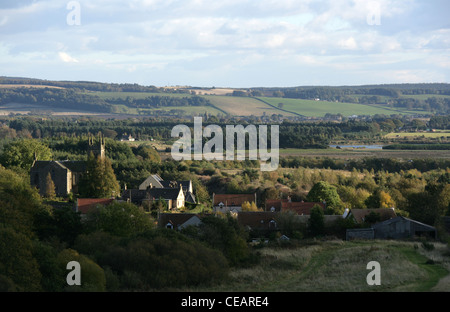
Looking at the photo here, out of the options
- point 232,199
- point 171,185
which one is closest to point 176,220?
point 232,199

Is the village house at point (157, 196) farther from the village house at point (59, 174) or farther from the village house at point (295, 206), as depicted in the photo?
the village house at point (295, 206)

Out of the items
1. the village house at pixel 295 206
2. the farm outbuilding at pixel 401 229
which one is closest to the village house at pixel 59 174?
the village house at pixel 295 206

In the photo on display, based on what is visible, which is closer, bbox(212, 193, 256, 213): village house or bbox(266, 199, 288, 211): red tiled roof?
bbox(266, 199, 288, 211): red tiled roof

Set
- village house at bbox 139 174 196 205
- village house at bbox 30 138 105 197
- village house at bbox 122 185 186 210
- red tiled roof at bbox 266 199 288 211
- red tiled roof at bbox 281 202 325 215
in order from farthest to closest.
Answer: village house at bbox 30 138 105 197 → village house at bbox 139 174 196 205 → village house at bbox 122 185 186 210 → red tiled roof at bbox 266 199 288 211 → red tiled roof at bbox 281 202 325 215

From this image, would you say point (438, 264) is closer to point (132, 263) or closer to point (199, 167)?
point (132, 263)

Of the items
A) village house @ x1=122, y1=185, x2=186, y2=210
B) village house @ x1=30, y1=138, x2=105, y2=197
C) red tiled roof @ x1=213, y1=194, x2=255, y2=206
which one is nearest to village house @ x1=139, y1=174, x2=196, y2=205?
village house @ x1=122, y1=185, x2=186, y2=210

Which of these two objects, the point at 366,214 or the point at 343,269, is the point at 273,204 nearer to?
the point at 366,214

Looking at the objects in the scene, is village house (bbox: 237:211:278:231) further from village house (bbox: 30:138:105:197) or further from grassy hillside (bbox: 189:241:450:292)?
village house (bbox: 30:138:105:197)
